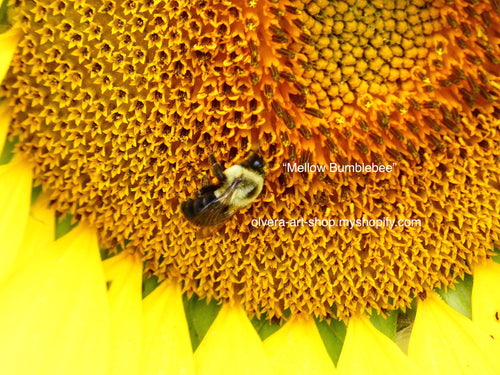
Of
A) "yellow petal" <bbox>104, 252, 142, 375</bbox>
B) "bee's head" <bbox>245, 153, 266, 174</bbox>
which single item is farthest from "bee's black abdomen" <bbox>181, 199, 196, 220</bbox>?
"yellow petal" <bbox>104, 252, 142, 375</bbox>

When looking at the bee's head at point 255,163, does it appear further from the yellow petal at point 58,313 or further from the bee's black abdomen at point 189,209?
the yellow petal at point 58,313

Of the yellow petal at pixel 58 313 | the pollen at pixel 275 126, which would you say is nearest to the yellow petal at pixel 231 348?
the pollen at pixel 275 126

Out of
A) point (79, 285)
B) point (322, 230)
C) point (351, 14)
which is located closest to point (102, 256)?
point (79, 285)

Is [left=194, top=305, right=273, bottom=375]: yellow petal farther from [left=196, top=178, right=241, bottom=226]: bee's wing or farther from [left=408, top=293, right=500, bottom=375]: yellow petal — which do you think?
[left=196, top=178, right=241, bottom=226]: bee's wing

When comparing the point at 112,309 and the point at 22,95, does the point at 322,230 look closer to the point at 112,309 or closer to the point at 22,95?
the point at 112,309

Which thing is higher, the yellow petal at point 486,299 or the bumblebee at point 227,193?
the bumblebee at point 227,193

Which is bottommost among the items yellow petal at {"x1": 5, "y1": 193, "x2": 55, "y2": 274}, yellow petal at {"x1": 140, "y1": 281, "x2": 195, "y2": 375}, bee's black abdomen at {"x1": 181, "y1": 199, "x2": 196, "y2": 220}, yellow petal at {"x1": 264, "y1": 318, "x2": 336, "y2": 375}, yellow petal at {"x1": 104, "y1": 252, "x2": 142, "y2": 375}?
yellow petal at {"x1": 264, "y1": 318, "x2": 336, "y2": 375}

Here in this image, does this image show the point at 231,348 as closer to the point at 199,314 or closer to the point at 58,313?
the point at 199,314

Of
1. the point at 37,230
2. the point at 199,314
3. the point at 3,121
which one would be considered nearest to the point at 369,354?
the point at 199,314
